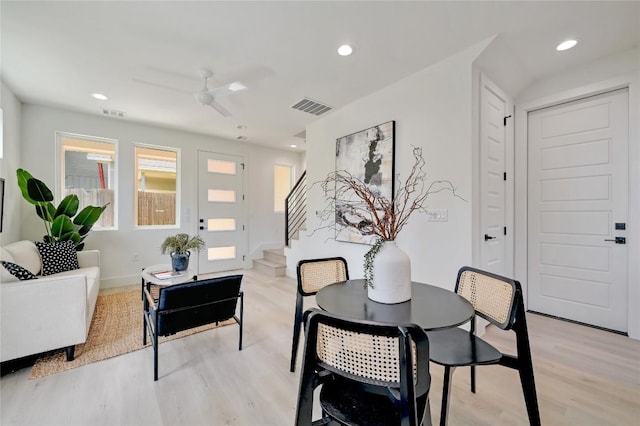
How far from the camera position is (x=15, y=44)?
247 cm

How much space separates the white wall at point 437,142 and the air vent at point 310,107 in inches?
25.0

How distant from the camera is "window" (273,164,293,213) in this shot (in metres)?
6.46

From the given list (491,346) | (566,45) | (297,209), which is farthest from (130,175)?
(566,45)

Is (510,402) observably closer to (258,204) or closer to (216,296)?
(216,296)

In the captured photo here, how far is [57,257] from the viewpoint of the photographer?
3330mm

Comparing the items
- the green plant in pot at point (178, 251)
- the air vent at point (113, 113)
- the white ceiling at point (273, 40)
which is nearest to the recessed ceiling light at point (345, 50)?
the white ceiling at point (273, 40)

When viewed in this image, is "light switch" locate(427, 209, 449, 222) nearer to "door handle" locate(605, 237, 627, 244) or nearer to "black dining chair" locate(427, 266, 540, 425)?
"black dining chair" locate(427, 266, 540, 425)

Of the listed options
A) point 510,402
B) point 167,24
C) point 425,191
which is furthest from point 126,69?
point 510,402

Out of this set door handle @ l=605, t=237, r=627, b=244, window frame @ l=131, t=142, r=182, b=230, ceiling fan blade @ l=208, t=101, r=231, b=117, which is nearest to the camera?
door handle @ l=605, t=237, r=627, b=244

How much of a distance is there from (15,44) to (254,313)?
3.51m

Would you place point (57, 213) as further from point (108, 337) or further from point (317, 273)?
point (317, 273)

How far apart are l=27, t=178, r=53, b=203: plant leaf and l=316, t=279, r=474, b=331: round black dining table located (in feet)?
13.3

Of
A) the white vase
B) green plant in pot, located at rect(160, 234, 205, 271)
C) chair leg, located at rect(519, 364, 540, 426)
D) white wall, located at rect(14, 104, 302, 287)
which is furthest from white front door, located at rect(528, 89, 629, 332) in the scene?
white wall, located at rect(14, 104, 302, 287)

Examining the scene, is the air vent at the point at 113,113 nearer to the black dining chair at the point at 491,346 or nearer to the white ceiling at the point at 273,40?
the white ceiling at the point at 273,40
